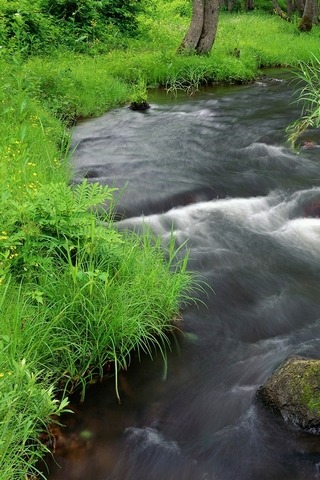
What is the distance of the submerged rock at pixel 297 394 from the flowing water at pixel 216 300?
84mm

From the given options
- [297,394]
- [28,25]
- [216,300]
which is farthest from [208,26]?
[297,394]

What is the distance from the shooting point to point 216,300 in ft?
16.9

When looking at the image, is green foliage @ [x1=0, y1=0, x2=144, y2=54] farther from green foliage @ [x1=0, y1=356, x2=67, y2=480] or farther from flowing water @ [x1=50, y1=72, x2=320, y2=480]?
green foliage @ [x1=0, y1=356, x2=67, y2=480]

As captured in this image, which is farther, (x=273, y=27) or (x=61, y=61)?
(x=273, y=27)

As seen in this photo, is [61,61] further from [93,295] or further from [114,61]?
[93,295]

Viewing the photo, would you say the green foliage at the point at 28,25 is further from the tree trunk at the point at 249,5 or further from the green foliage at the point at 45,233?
the tree trunk at the point at 249,5

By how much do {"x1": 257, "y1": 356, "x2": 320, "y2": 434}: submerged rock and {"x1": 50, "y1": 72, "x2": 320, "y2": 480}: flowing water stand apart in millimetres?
84

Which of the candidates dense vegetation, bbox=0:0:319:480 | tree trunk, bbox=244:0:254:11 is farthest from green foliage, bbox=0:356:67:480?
tree trunk, bbox=244:0:254:11

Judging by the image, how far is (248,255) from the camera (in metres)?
6.15

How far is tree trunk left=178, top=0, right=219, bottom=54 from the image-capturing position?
50.0ft

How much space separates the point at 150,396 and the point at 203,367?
0.56 m

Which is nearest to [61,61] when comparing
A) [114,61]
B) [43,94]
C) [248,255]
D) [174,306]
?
[114,61]

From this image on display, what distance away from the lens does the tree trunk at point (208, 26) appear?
15281 mm

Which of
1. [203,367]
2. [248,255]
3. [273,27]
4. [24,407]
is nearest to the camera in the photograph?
[24,407]
